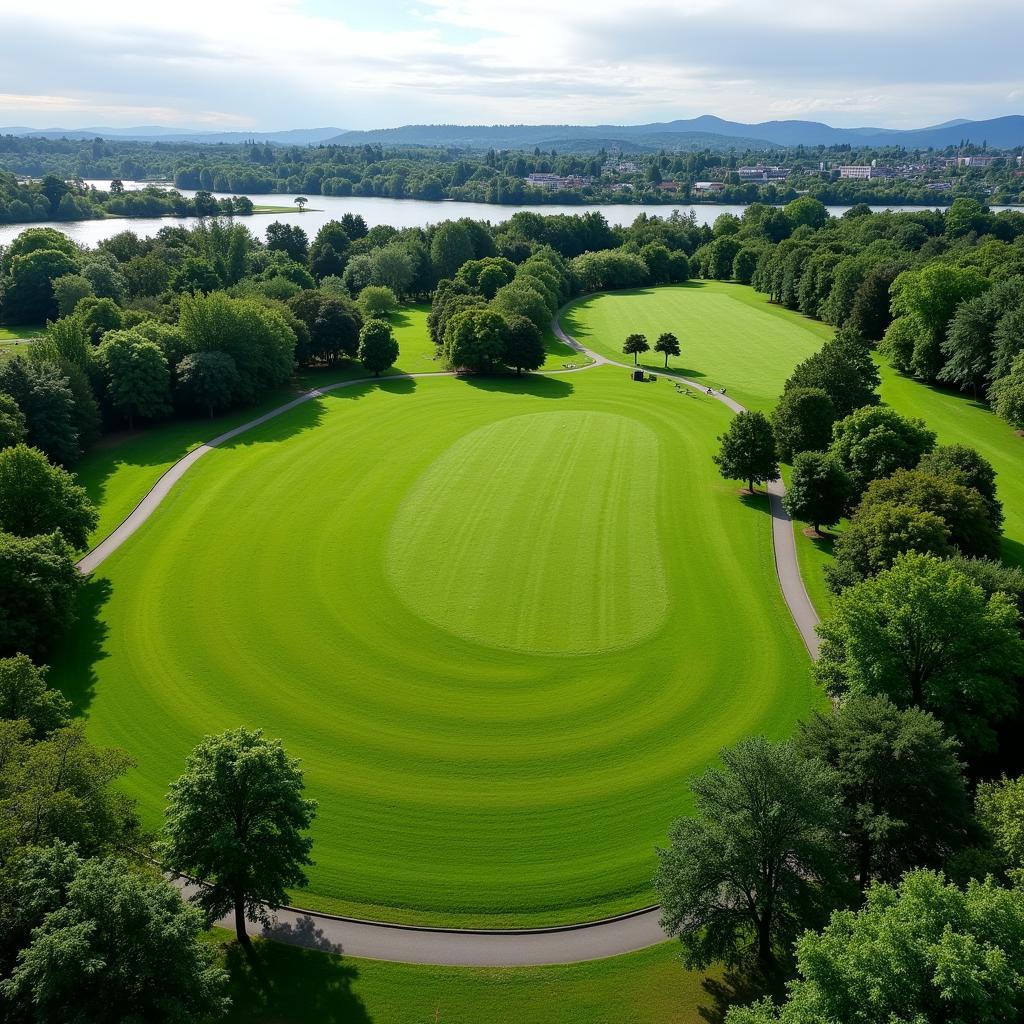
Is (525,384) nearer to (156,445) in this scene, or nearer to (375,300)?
(375,300)

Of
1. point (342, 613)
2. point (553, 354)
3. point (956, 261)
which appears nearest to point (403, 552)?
point (342, 613)

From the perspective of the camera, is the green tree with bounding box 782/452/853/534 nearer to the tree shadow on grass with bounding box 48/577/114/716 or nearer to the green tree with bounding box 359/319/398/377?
the tree shadow on grass with bounding box 48/577/114/716

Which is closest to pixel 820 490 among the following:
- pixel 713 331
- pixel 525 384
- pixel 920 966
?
pixel 920 966

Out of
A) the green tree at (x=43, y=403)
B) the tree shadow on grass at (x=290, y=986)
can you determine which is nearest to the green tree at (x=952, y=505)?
the tree shadow on grass at (x=290, y=986)

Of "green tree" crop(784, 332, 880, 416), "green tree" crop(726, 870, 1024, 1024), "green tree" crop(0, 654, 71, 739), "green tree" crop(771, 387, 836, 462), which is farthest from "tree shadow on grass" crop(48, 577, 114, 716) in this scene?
"green tree" crop(784, 332, 880, 416)

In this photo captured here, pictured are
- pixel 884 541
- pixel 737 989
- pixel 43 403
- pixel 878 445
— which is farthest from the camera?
pixel 43 403

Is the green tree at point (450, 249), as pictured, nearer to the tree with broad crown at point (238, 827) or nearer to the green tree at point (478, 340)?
the green tree at point (478, 340)
